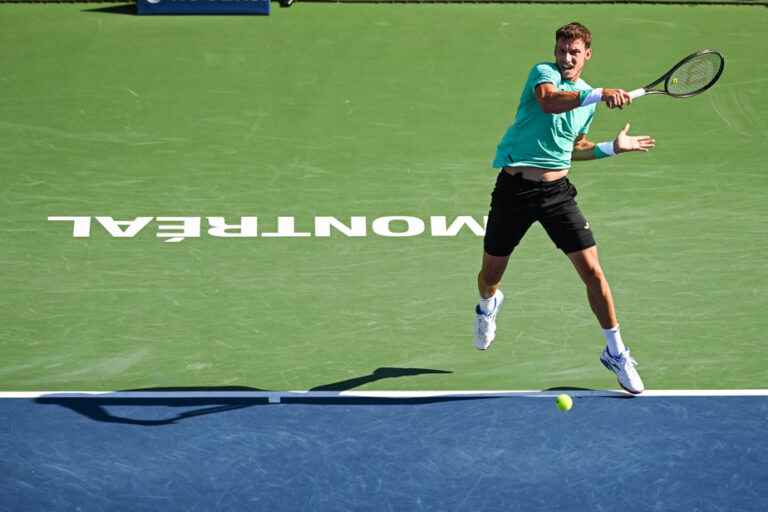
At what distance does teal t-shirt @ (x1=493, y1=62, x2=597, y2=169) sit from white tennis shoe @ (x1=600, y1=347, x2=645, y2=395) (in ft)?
4.09

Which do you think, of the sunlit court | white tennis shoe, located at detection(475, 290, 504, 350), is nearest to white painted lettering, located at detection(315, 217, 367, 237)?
the sunlit court

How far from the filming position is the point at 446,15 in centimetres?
1609

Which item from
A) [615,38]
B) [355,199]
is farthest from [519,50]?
[355,199]

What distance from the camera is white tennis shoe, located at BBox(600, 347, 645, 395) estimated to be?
380 inches

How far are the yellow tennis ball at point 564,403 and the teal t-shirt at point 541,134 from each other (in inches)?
56.5

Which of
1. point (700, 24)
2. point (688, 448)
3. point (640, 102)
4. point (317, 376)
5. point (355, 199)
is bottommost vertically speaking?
point (688, 448)

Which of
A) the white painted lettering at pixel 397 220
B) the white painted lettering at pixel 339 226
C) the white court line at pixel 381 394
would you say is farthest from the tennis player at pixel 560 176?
the white painted lettering at pixel 339 226

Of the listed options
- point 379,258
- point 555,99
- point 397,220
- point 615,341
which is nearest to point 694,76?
point 555,99

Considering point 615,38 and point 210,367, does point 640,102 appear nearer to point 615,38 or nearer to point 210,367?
point 615,38

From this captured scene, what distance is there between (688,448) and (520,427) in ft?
3.30

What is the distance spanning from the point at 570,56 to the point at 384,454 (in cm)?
266

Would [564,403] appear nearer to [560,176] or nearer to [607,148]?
[560,176]

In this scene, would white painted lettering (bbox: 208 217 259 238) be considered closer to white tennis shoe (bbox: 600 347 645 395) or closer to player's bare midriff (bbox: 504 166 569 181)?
player's bare midriff (bbox: 504 166 569 181)

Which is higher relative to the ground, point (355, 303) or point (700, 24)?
point (700, 24)
